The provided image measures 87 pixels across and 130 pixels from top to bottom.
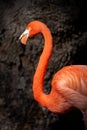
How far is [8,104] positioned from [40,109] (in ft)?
1.24

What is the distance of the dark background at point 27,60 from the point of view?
393cm

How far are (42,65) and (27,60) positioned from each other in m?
0.78

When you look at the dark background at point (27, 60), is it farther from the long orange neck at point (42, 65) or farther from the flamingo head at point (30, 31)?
the flamingo head at point (30, 31)

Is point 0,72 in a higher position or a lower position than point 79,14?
lower

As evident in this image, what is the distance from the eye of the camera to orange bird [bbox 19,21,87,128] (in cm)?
318

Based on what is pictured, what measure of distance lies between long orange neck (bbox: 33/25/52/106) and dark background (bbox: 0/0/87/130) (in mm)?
637

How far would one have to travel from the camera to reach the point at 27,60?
4023mm

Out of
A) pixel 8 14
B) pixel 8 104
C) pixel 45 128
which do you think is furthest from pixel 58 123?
pixel 8 14

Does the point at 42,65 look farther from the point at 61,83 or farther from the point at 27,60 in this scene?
the point at 27,60

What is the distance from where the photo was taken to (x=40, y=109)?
399cm

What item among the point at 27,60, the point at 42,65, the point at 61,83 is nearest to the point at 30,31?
the point at 42,65

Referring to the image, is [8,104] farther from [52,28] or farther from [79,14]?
[79,14]

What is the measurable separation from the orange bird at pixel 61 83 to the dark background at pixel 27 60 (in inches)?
25.9

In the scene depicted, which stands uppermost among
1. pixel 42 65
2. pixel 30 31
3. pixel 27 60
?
pixel 30 31
